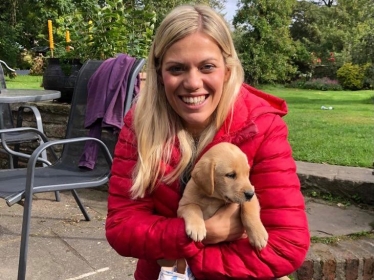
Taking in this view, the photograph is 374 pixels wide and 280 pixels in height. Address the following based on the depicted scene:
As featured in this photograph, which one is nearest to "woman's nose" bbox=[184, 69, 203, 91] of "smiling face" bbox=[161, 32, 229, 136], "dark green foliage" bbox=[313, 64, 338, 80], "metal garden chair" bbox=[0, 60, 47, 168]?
"smiling face" bbox=[161, 32, 229, 136]

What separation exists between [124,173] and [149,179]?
17 cm

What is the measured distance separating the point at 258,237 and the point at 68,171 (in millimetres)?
2345

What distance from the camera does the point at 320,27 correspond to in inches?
1502

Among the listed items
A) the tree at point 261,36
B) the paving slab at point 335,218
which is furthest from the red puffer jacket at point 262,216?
the tree at point 261,36

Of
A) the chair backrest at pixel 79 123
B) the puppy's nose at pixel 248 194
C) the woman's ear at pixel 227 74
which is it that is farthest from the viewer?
the chair backrest at pixel 79 123

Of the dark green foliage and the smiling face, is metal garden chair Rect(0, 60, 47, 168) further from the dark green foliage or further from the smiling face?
the dark green foliage

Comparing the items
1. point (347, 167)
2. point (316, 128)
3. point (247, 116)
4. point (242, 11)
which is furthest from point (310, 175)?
point (242, 11)

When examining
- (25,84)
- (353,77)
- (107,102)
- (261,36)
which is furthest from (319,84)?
(107,102)

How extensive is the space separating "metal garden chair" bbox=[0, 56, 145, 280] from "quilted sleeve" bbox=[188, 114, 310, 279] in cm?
143

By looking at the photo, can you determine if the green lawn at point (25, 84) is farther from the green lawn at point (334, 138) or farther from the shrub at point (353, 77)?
the shrub at point (353, 77)

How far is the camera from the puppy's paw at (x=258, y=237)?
1706mm

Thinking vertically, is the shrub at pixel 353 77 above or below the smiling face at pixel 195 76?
below

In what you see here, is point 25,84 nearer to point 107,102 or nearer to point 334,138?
point 334,138

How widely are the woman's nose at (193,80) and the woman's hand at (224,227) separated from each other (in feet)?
1.65
